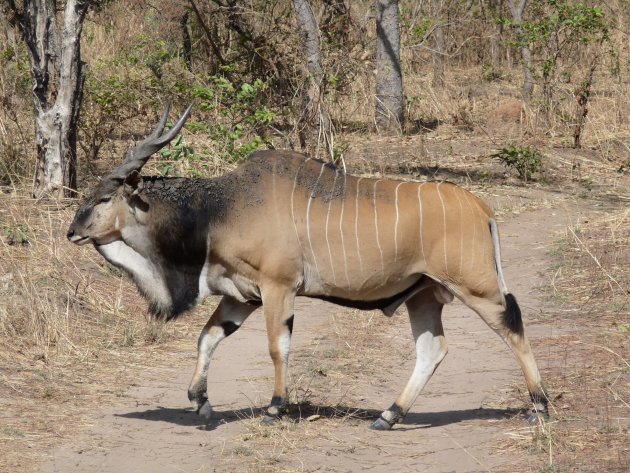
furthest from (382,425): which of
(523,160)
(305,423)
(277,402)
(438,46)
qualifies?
(438,46)

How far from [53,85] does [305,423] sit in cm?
468

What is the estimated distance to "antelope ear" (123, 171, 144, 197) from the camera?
189 inches

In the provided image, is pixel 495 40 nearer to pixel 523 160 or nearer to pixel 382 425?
pixel 523 160

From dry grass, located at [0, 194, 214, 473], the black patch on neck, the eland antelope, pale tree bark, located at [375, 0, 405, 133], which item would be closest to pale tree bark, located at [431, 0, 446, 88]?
pale tree bark, located at [375, 0, 405, 133]

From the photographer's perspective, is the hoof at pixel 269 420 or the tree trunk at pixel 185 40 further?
the tree trunk at pixel 185 40

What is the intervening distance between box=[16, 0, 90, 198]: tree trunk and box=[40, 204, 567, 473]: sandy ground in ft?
8.78

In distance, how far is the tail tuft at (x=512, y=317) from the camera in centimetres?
481

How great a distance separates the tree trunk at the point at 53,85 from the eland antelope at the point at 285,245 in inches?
148

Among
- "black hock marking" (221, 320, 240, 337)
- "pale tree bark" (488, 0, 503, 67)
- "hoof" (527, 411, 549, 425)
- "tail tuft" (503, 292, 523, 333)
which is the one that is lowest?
"hoof" (527, 411, 549, 425)

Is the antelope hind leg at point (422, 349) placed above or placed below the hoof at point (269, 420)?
above

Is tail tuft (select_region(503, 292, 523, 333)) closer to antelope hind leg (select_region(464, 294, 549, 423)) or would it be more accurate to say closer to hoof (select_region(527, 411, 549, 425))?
antelope hind leg (select_region(464, 294, 549, 423))

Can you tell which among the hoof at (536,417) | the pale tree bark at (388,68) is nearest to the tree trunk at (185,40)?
the pale tree bark at (388,68)

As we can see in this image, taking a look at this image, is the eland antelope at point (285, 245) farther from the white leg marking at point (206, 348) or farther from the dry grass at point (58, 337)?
the dry grass at point (58, 337)

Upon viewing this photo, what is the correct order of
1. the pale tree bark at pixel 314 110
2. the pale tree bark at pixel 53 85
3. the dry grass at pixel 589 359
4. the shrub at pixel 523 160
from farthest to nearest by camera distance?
the shrub at pixel 523 160 → the pale tree bark at pixel 314 110 → the pale tree bark at pixel 53 85 → the dry grass at pixel 589 359
